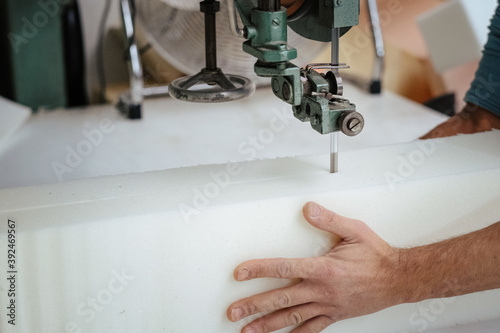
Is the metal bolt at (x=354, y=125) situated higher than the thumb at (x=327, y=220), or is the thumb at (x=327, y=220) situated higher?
the metal bolt at (x=354, y=125)

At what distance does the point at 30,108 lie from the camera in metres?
2.11

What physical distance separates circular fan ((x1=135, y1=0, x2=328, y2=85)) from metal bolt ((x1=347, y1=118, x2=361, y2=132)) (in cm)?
103

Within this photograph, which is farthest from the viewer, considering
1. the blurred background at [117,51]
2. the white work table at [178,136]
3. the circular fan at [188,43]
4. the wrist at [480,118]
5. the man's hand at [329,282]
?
the blurred background at [117,51]

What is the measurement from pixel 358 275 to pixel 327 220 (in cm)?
11

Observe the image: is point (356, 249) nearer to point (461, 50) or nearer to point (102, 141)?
point (102, 141)

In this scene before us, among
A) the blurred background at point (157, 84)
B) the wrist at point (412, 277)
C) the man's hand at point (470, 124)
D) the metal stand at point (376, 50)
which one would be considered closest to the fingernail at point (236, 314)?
the wrist at point (412, 277)

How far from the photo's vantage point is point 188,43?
1.93 meters

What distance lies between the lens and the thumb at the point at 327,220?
947mm

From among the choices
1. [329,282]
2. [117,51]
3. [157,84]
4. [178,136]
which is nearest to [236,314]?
[329,282]

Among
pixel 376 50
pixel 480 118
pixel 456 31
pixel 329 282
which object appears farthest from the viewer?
pixel 456 31

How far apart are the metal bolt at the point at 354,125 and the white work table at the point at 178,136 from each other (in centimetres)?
82

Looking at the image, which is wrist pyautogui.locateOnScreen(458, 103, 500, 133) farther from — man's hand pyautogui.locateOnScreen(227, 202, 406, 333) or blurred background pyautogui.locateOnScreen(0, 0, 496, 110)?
blurred background pyautogui.locateOnScreen(0, 0, 496, 110)

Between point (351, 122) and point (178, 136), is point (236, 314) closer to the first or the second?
point (351, 122)

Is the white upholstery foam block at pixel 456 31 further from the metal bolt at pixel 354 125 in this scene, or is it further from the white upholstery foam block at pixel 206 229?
the metal bolt at pixel 354 125
